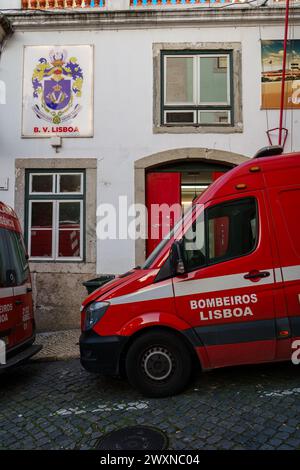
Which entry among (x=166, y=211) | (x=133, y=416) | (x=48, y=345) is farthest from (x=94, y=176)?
(x=133, y=416)

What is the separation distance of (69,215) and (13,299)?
12.6 feet

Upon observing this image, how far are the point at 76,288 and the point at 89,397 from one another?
13.2ft

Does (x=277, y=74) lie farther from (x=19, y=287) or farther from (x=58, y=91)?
(x=19, y=287)

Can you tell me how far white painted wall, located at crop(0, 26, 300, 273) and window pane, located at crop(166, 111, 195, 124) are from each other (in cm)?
37

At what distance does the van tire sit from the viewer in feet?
14.2

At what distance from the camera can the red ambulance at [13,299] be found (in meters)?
4.79

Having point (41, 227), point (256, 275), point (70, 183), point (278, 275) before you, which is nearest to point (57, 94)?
point (70, 183)

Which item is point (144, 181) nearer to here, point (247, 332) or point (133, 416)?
point (247, 332)

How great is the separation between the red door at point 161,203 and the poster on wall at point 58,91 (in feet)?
5.99

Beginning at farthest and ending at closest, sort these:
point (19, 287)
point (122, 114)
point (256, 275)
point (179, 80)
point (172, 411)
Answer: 1. point (179, 80)
2. point (122, 114)
3. point (19, 287)
4. point (256, 275)
5. point (172, 411)

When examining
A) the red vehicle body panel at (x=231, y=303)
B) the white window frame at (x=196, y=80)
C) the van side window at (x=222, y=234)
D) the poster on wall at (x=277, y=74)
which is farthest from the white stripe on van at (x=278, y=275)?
the white window frame at (x=196, y=80)

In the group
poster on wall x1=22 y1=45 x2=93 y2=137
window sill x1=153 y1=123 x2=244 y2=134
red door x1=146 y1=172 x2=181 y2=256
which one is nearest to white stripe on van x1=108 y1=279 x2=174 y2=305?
red door x1=146 y1=172 x2=181 y2=256

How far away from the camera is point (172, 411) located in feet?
13.1

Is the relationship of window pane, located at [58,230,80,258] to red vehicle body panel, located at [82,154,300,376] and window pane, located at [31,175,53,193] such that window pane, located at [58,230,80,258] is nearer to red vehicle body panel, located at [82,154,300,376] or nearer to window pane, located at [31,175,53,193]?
window pane, located at [31,175,53,193]
